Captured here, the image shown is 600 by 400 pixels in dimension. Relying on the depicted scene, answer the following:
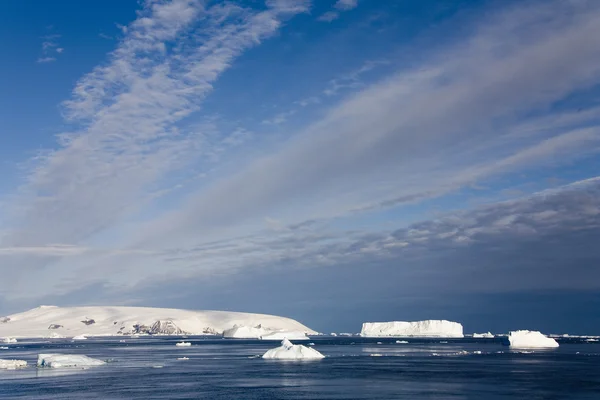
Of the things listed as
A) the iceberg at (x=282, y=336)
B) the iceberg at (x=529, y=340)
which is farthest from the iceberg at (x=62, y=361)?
the iceberg at (x=282, y=336)

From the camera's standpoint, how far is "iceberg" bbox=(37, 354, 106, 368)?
63031 millimetres

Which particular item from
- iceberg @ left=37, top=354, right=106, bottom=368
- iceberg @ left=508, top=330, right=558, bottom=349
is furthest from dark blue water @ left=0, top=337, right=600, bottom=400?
iceberg @ left=508, top=330, right=558, bottom=349

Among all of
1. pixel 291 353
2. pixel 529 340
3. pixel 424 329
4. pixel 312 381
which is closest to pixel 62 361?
pixel 291 353

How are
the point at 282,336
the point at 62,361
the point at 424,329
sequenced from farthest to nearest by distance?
the point at 424,329 → the point at 282,336 → the point at 62,361

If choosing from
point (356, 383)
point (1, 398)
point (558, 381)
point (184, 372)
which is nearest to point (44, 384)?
point (1, 398)

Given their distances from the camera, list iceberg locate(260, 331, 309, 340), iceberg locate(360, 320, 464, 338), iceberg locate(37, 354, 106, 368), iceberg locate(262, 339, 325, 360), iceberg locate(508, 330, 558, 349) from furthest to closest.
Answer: iceberg locate(360, 320, 464, 338) < iceberg locate(260, 331, 309, 340) < iceberg locate(508, 330, 558, 349) < iceberg locate(262, 339, 325, 360) < iceberg locate(37, 354, 106, 368)

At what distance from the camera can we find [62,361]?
2532 inches

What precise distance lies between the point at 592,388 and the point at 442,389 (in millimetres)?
10221

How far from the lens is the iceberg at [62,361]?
207 ft

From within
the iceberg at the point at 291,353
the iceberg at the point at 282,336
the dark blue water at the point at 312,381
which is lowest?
the dark blue water at the point at 312,381

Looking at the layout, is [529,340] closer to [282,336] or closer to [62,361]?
[282,336]

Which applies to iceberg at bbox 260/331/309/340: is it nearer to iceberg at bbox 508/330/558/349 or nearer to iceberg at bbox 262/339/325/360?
iceberg at bbox 508/330/558/349

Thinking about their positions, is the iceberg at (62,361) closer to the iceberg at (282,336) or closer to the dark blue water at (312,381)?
the dark blue water at (312,381)

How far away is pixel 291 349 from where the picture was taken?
7731 cm
